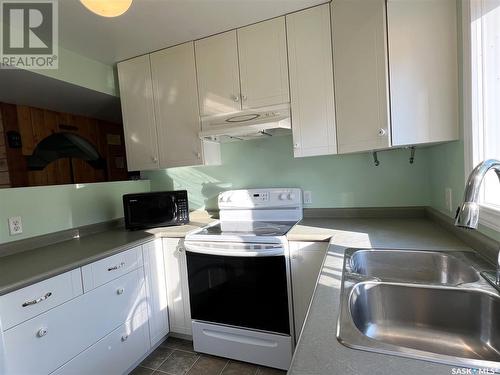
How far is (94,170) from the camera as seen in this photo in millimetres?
3154

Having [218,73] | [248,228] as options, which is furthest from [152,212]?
[218,73]

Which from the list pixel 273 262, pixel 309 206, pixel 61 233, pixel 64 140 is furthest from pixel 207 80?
pixel 64 140

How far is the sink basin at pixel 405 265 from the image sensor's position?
3.71ft

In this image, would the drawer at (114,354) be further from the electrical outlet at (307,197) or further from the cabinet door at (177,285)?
the electrical outlet at (307,197)

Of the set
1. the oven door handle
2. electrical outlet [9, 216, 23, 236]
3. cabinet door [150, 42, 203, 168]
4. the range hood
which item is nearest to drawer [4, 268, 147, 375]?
the oven door handle

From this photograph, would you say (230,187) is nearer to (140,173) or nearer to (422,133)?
(140,173)

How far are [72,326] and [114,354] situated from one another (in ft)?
1.21

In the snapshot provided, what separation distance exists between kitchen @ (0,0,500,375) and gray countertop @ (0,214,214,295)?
0.06 feet

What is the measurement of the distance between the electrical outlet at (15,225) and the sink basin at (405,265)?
6.45 feet

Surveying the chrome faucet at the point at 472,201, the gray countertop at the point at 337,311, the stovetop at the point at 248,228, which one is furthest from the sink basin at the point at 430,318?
the stovetop at the point at 248,228

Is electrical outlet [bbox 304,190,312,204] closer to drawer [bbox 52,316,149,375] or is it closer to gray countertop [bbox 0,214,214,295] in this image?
gray countertop [bbox 0,214,214,295]

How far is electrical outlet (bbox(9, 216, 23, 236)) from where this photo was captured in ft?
5.29

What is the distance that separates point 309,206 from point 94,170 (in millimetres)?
2602

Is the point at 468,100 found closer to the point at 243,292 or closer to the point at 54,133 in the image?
the point at 243,292
